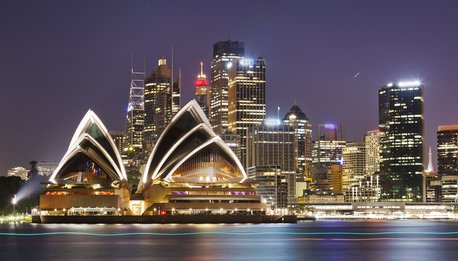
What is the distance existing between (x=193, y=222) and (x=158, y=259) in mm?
85400

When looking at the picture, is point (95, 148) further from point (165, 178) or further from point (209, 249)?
point (209, 249)

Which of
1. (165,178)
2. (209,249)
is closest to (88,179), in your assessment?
(165,178)

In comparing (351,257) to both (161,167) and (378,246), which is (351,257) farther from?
(161,167)

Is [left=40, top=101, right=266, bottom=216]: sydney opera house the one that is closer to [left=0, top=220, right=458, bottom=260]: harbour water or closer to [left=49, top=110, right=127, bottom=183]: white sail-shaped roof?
[left=49, top=110, right=127, bottom=183]: white sail-shaped roof

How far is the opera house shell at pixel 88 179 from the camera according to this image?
153 meters

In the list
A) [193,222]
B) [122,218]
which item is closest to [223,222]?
[193,222]

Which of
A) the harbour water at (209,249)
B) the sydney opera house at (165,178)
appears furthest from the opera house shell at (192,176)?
the harbour water at (209,249)

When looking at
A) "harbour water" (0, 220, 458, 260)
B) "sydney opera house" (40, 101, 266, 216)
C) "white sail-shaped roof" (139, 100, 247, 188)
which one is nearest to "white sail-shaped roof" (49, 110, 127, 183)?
"sydney opera house" (40, 101, 266, 216)

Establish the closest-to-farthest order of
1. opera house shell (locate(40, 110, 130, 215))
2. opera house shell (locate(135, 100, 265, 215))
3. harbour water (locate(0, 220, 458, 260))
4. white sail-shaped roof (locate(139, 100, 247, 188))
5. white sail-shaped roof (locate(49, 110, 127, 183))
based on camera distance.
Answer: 1. harbour water (locate(0, 220, 458, 260))
2. white sail-shaped roof (locate(49, 110, 127, 183))
3. white sail-shaped roof (locate(139, 100, 247, 188))
4. opera house shell (locate(135, 100, 265, 215))
5. opera house shell (locate(40, 110, 130, 215))

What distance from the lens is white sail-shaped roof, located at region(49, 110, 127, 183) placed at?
500 ft

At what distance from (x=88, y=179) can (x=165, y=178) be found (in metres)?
13.7

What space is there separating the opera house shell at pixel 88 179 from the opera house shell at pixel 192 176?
254 inches

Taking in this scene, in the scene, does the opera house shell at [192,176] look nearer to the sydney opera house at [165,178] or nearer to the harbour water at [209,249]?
the sydney opera house at [165,178]

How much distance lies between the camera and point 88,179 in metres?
156
